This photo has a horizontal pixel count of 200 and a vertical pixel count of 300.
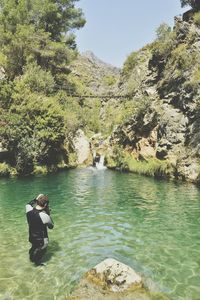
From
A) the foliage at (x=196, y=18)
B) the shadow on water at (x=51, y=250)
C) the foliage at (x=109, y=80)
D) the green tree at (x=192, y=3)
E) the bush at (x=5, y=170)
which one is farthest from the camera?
the foliage at (x=109, y=80)

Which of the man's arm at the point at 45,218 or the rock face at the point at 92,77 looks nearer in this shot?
the man's arm at the point at 45,218

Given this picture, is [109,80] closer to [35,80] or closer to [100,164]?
[100,164]

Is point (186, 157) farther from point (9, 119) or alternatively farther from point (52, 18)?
point (52, 18)

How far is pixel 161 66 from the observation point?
1752 inches

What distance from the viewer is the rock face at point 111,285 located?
8.29 meters

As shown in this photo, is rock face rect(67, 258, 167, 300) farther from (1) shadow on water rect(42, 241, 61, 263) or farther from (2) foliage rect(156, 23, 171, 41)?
(2) foliage rect(156, 23, 171, 41)

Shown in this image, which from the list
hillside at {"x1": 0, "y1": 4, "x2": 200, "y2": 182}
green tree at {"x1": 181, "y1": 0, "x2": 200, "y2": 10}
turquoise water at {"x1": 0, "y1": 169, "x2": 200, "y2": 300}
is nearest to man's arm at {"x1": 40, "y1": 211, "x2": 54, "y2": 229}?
turquoise water at {"x1": 0, "y1": 169, "x2": 200, "y2": 300}

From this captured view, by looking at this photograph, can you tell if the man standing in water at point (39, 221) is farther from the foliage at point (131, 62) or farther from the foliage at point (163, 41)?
the foliage at point (131, 62)

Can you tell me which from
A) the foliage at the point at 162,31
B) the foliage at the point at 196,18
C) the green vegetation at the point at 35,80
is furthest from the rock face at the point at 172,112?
the green vegetation at the point at 35,80

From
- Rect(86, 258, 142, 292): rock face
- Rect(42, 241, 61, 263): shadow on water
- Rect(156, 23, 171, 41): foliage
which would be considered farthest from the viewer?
Rect(156, 23, 171, 41): foliage

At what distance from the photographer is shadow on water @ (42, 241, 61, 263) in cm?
1134

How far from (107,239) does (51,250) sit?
241 cm

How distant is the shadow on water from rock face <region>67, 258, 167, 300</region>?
2451mm

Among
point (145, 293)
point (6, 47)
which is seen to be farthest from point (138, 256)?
point (6, 47)
